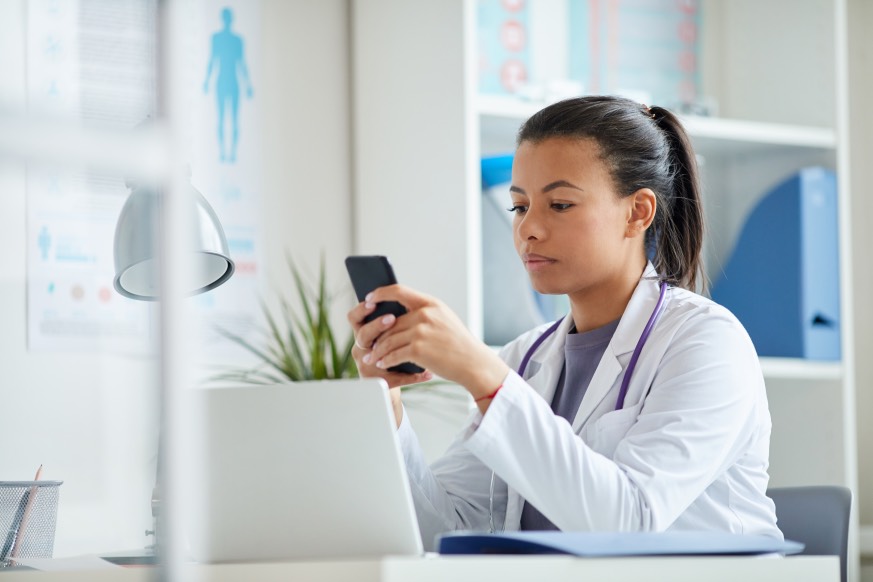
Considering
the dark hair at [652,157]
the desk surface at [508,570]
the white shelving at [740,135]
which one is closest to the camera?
the desk surface at [508,570]

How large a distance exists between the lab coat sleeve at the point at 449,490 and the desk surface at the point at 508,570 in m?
0.60

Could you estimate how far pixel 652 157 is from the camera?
1.76 meters

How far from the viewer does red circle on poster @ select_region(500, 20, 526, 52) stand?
2.85 metres

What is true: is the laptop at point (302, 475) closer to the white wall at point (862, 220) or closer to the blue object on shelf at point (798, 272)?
the blue object on shelf at point (798, 272)

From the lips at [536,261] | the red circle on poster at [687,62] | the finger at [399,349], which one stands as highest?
the red circle on poster at [687,62]

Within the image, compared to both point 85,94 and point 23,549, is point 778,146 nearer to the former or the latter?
point 85,94

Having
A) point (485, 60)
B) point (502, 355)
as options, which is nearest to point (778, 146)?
point (485, 60)

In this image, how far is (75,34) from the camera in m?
2.41

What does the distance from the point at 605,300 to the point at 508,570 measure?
90 centimetres

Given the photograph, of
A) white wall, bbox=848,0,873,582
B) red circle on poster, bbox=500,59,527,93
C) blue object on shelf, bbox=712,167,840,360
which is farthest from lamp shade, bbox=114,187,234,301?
white wall, bbox=848,0,873,582

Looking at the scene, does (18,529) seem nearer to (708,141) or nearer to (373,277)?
(373,277)

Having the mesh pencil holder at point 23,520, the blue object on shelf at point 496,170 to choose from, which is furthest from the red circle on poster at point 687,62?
the mesh pencil holder at point 23,520

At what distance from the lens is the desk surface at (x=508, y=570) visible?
3.01 ft

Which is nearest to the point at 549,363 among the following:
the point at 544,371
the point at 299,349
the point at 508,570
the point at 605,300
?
the point at 544,371
